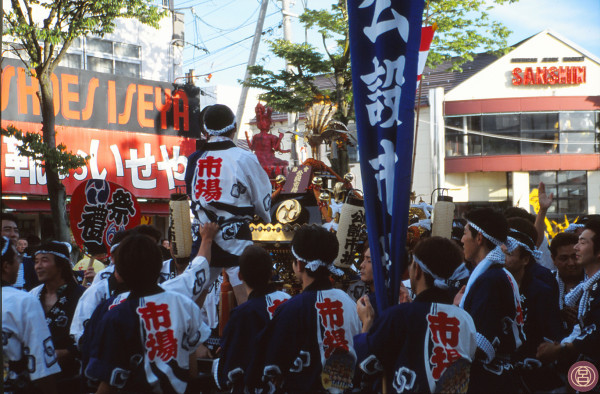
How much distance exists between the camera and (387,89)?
12.3 ft

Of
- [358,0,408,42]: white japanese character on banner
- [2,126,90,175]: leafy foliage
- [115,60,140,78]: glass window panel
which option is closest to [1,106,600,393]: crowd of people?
[358,0,408,42]: white japanese character on banner

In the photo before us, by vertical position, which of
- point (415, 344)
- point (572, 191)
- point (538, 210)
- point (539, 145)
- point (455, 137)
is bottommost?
point (415, 344)

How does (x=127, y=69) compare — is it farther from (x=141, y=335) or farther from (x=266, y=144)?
(x=141, y=335)

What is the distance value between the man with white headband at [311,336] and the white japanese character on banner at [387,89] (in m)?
0.81

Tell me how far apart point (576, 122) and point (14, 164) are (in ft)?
74.7

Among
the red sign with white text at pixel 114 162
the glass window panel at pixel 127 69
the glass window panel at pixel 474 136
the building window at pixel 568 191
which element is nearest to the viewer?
the red sign with white text at pixel 114 162

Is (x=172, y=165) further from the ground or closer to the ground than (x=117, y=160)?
closer to the ground

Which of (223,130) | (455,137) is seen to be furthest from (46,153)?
(455,137)

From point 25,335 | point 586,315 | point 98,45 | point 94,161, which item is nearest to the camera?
point 25,335

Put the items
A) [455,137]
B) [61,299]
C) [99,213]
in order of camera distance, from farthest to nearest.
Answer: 1. [455,137]
2. [99,213]
3. [61,299]

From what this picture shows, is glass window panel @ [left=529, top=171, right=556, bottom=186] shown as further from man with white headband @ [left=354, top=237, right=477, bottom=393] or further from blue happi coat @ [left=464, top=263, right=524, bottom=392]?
man with white headband @ [left=354, top=237, right=477, bottom=393]

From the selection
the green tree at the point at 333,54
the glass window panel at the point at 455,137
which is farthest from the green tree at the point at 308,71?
the glass window panel at the point at 455,137

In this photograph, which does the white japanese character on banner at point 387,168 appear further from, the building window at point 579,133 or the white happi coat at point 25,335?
the building window at point 579,133

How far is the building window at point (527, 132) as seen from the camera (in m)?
28.8
